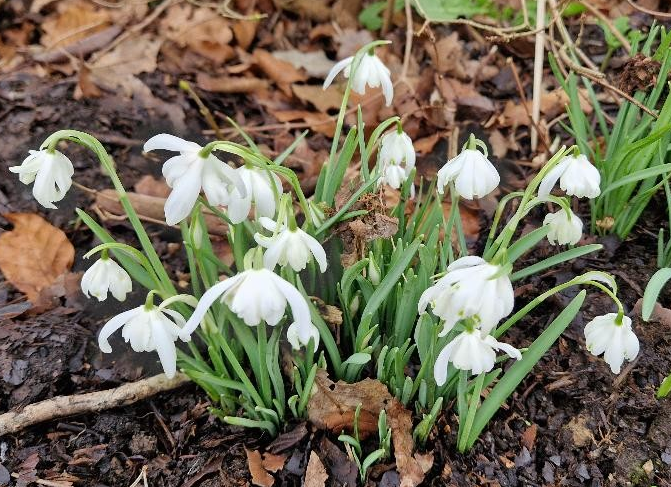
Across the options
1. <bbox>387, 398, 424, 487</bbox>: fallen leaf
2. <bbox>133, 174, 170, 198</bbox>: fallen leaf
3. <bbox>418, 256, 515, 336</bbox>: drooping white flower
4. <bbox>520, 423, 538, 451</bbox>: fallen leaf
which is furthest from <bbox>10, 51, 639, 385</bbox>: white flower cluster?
<bbox>133, 174, 170, 198</bbox>: fallen leaf

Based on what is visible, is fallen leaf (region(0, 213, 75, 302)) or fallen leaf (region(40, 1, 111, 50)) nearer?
fallen leaf (region(0, 213, 75, 302))

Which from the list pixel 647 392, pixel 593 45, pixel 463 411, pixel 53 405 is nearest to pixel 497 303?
pixel 463 411

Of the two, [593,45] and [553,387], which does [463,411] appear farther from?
[593,45]

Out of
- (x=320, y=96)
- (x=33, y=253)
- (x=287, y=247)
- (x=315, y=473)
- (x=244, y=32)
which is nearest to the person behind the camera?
(x=287, y=247)

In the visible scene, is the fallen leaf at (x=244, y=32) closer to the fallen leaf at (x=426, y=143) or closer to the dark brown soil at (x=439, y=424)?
the fallen leaf at (x=426, y=143)

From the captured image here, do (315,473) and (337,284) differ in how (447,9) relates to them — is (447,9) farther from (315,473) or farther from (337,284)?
(315,473)

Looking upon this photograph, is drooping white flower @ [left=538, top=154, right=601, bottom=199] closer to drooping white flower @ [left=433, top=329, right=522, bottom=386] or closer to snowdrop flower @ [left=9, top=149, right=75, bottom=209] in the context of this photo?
drooping white flower @ [left=433, top=329, right=522, bottom=386]

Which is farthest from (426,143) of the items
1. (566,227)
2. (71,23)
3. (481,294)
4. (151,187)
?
(71,23)
